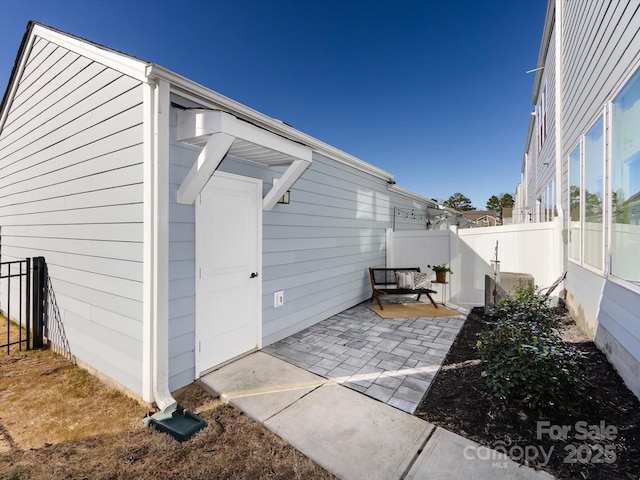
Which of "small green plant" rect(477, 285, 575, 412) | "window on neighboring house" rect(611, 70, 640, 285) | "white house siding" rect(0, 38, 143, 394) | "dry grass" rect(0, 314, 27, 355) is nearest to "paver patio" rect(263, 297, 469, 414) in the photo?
"small green plant" rect(477, 285, 575, 412)

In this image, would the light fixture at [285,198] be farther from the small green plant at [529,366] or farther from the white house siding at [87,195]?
the small green plant at [529,366]

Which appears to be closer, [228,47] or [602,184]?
[602,184]

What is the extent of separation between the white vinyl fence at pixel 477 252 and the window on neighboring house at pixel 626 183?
2878 mm

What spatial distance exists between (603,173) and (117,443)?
16.3 feet

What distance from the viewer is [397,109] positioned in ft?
31.0

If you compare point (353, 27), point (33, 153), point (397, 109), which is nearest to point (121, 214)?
point (33, 153)

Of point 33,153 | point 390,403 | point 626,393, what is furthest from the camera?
point 33,153

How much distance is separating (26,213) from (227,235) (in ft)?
12.7

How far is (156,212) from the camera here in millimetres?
2467

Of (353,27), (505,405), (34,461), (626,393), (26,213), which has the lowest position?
(34,461)

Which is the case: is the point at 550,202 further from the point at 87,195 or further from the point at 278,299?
the point at 87,195

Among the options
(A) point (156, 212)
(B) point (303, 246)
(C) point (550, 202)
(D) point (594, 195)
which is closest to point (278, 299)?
(B) point (303, 246)

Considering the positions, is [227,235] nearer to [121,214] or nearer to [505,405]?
[121,214]

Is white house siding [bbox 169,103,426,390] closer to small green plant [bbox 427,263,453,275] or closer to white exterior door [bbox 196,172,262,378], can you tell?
white exterior door [bbox 196,172,262,378]
